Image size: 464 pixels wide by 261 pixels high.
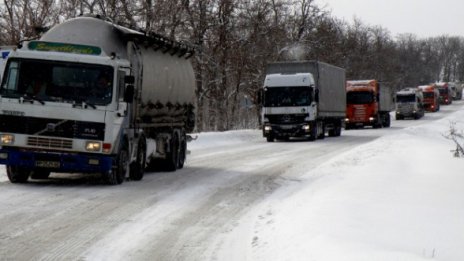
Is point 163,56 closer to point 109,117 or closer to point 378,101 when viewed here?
point 109,117

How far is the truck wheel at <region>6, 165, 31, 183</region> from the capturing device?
13883mm

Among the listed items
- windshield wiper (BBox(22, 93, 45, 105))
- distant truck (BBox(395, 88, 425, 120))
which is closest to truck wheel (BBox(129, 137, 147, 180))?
windshield wiper (BBox(22, 93, 45, 105))

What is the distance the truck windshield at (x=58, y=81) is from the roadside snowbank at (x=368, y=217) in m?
3.93

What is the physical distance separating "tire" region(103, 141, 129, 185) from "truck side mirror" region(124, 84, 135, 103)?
94cm

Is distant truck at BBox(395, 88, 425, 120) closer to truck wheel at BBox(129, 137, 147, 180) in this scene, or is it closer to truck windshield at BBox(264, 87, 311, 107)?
truck windshield at BBox(264, 87, 311, 107)

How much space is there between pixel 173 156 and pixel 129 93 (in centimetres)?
469

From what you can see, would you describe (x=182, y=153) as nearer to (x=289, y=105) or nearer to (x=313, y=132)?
(x=289, y=105)

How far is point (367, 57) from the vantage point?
261ft

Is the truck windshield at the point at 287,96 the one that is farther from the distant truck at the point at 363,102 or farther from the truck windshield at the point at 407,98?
the truck windshield at the point at 407,98

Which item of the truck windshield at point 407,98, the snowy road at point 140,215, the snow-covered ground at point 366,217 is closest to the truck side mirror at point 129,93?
the snowy road at point 140,215

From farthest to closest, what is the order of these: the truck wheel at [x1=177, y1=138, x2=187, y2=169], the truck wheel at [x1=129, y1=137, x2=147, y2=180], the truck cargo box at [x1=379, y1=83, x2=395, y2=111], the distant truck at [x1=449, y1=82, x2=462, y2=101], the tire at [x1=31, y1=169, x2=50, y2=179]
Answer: the distant truck at [x1=449, y1=82, x2=462, y2=101] → the truck cargo box at [x1=379, y1=83, x2=395, y2=111] → the truck wheel at [x1=177, y1=138, x2=187, y2=169] → the truck wheel at [x1=129, y1=137, x2=147, y2=180] → the tire at [x1=31, y1=169, x2=50, y2=179]

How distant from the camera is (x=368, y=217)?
30.5 feet

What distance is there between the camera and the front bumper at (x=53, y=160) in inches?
522

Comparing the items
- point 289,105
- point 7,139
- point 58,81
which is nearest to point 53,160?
point 7,139
